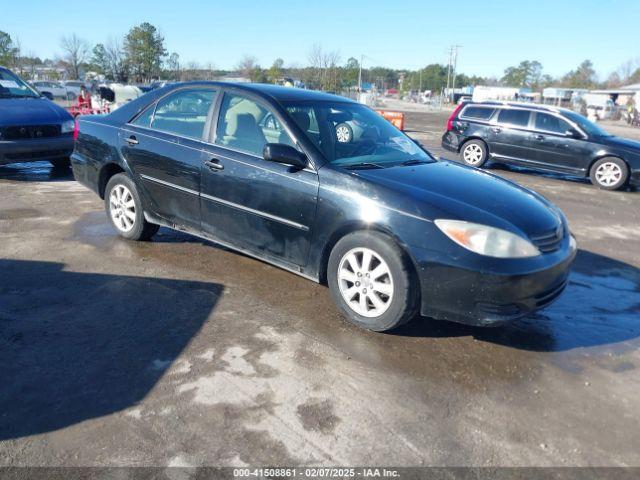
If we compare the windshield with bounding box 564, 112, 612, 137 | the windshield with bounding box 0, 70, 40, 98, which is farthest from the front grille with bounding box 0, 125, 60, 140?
the windshield with bounding box 564, 112, 612, 137

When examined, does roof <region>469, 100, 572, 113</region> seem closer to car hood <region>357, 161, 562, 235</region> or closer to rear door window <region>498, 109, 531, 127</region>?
rear door window <region>498, 109, 531, 127</region>

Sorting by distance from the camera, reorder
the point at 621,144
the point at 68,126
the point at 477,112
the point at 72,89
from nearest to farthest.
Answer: the point at 68,126
the point at 621,144
the point at 477,112
the point at 72,89

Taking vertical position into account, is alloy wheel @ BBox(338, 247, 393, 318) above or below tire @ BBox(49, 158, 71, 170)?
above

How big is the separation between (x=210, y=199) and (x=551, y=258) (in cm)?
280

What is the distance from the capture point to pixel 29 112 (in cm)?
874

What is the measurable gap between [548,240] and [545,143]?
8.75m

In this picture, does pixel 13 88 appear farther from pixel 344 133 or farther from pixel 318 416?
pixel 318 416

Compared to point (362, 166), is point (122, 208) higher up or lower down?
lower down

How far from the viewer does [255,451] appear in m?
2.61

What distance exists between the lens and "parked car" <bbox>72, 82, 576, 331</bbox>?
3537 millimetres

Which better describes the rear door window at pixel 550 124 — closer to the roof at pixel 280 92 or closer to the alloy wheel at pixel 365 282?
the roof at pixel 280 92

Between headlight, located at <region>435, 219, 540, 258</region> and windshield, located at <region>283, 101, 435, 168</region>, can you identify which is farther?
windshield, located at <region>283, 101, 435, 168</region>

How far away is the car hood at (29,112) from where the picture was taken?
333 inches

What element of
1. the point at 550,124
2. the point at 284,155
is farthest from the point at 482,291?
the point at 550,124
